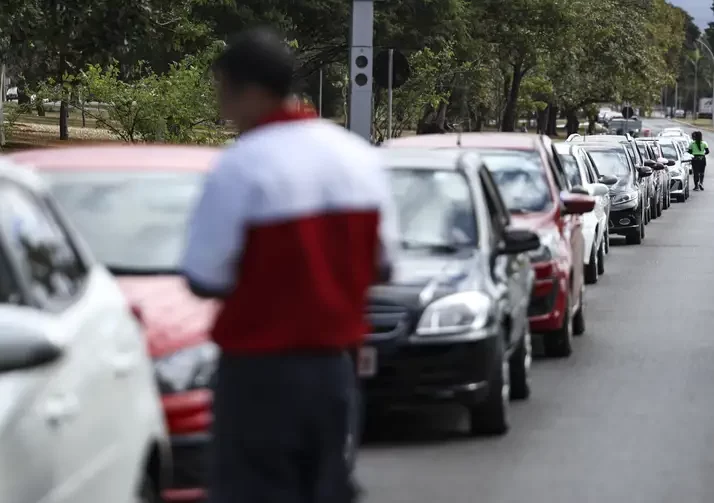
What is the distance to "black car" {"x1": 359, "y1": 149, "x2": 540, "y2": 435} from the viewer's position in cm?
980

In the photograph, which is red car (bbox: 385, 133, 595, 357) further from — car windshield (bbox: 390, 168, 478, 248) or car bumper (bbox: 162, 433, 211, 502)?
car bumper (bbox: 162, 433, 211, 502)

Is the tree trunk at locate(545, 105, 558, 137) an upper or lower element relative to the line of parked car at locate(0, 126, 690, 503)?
lower

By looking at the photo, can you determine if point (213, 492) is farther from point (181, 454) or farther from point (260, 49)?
point (181, 454)

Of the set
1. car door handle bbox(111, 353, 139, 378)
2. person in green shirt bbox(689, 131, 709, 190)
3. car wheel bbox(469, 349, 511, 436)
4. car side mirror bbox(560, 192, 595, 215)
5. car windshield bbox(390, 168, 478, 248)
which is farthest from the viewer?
person in green shirt bbox(689, 131, 709, 190)

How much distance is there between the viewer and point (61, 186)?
28.3 ft

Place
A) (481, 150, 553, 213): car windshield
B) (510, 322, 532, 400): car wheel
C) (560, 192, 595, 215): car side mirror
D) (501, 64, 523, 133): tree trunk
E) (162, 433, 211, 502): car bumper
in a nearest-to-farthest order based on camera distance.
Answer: (162, 433, 211, 502): car bumper < (510, 322, 532, 400): car wheel < (481, 150, 553, 213): car windshield < (560, 192, 595, 215): car side mirror < (501, 64, 523, 133): tree trunk

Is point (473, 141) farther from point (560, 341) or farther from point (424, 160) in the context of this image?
point (424, 160)

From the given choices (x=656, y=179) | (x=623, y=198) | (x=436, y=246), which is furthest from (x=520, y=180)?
(x=656, y=179)

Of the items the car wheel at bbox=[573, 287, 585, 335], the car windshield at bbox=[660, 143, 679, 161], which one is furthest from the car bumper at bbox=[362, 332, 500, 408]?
the car windshield at bbox=[660, 143, 679, 161]

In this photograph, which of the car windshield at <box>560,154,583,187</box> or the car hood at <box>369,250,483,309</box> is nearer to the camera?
the car hood at <box>369,250,483,309</box>

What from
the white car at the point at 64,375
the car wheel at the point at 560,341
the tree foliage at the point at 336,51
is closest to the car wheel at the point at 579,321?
the car wheel at the point at 560,341

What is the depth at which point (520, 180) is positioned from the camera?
570 inches

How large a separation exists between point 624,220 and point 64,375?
24.1 metres

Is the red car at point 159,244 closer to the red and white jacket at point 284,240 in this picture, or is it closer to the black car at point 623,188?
the red and white jacket at point 284,240
